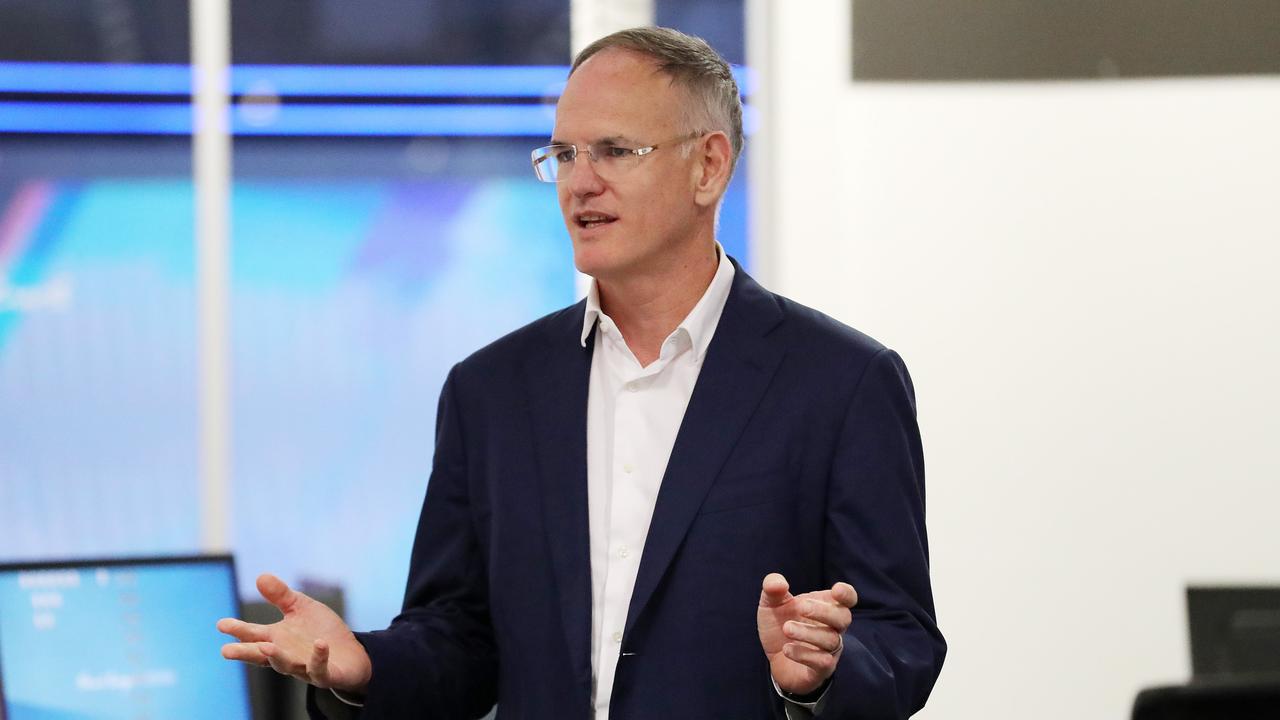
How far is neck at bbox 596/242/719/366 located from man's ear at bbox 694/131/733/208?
0.25 feet

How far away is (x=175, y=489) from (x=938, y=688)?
302cm

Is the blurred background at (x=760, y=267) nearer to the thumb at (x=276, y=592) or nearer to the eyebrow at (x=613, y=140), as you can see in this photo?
the eyebrow at (x=613, y=140)

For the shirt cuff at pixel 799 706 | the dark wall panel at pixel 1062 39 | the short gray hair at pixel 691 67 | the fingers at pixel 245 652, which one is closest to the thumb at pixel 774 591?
the shirt cuff at pixel 799 706

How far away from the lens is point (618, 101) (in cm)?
203

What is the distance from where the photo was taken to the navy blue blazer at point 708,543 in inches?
72.8

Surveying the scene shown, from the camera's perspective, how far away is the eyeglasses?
2.01 meters

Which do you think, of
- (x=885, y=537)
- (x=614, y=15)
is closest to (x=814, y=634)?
(x=885, y=537)

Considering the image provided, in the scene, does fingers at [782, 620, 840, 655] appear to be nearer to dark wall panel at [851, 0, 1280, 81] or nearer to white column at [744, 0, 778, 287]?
dark wall panel at [851, 0, 1280, 81]

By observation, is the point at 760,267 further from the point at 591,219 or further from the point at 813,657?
the point at 813,657

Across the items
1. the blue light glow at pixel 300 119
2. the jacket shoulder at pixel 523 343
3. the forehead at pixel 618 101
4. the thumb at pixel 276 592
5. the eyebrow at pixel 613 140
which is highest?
the blue light glow at pixel 300 119

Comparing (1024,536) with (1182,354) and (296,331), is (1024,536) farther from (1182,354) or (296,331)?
(296,331)

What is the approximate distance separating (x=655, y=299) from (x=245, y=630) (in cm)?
72

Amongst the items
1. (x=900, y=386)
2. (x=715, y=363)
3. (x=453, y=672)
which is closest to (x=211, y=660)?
(x=453, y=672)

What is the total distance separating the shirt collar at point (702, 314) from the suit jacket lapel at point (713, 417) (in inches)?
1.0
